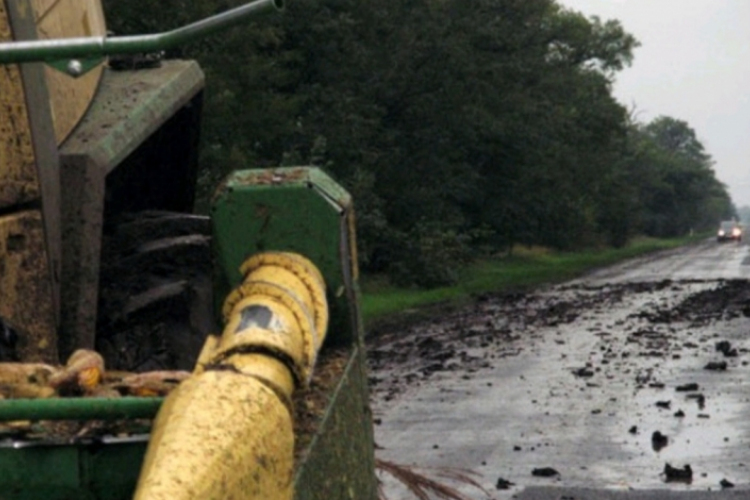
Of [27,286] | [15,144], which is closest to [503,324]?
[15,144]

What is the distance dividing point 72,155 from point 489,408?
30.0ft

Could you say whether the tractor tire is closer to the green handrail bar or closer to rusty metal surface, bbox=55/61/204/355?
rusty metal surface, bbox=55/61/204/355

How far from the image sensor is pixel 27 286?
388cm

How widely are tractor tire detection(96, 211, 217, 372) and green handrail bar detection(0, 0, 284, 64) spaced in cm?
180

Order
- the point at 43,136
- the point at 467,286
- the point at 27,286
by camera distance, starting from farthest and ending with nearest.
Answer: the point at 467,286
the point at 43,136
the point at 27,286

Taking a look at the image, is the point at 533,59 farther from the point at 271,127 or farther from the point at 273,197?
the point at 273,197

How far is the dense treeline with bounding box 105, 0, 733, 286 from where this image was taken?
28.8 meters

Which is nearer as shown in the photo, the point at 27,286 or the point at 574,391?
the point at 27,286

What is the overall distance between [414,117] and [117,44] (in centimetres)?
4205

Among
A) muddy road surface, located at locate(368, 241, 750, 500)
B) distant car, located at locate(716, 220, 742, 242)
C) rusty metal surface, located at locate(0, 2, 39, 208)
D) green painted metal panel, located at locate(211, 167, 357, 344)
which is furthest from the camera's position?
distant car, located at locate(716, 220, 742, 242)

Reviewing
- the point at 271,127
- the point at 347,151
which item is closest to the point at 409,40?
the point at 347,151

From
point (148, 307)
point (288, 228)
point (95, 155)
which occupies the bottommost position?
point (148, 307)

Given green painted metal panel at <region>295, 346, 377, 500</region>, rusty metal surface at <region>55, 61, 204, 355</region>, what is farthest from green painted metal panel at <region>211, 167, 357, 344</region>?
rusty metal surface at <region>55, 61, 204, 355</region>

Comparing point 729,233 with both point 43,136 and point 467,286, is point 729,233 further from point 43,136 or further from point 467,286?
point 43,136
